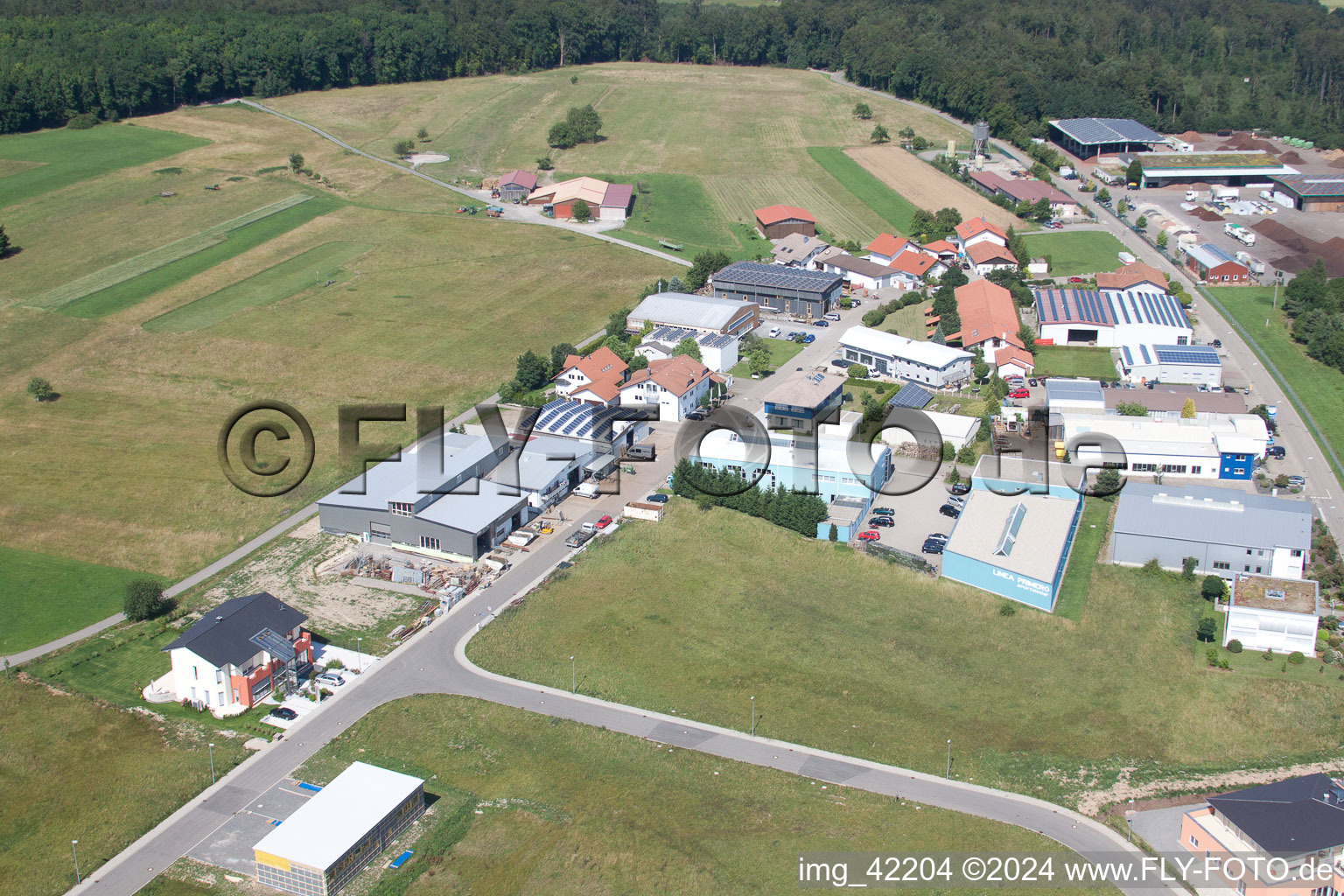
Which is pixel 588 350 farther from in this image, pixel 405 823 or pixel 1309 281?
pixel 1309 281

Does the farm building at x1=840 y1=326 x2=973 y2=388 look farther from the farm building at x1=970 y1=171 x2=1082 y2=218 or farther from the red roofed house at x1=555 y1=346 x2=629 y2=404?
the farm building at x1=970 y1=171 x2=1082 y2=218

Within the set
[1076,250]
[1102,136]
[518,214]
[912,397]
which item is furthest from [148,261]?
[1102,136]

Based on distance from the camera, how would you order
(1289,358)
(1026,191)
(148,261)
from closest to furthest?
1. (1289,358)
2. (148,261)
3. (1026,191)

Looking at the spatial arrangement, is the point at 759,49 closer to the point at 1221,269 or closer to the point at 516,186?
the point at 516,186

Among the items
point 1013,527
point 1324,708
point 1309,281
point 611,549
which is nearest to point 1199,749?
point 1324,708

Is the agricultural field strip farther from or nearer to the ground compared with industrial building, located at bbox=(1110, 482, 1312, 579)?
farther from the ground

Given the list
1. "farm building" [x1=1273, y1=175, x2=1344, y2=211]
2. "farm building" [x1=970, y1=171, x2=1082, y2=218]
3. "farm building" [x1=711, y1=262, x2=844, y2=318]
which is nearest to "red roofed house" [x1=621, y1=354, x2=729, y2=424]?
"farm building" [x1=711, y1=262, x2=844, y2=318]
